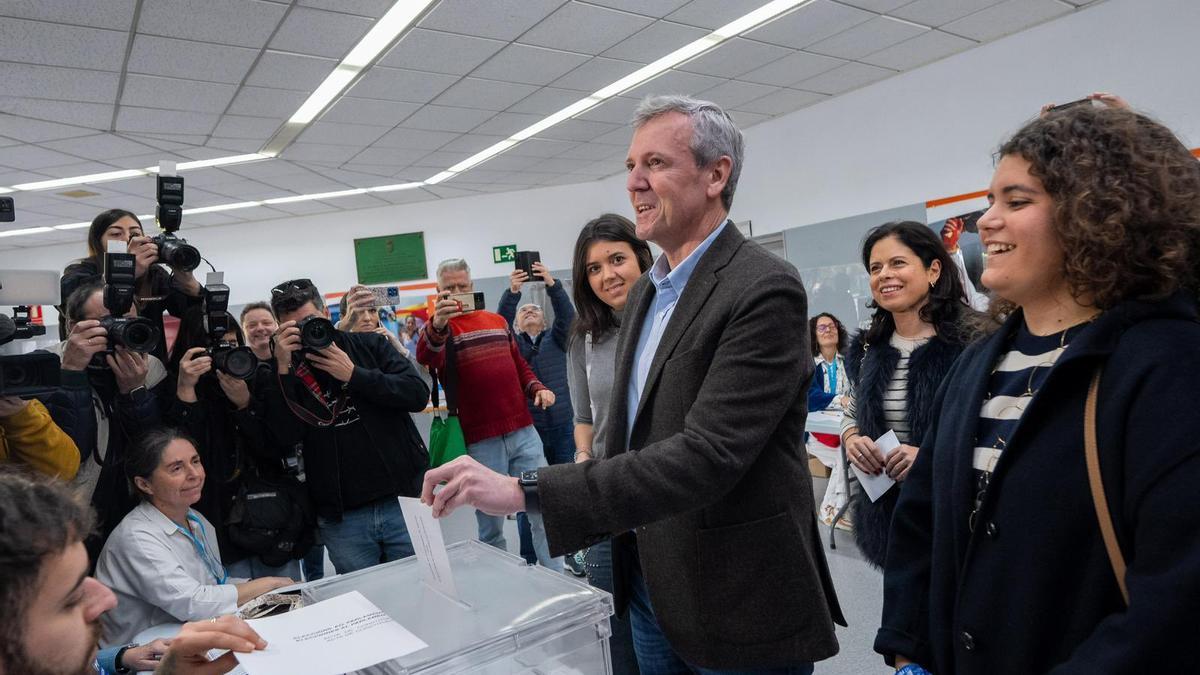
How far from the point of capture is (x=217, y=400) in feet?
7.75

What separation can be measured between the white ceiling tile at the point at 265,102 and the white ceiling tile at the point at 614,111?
2.24m

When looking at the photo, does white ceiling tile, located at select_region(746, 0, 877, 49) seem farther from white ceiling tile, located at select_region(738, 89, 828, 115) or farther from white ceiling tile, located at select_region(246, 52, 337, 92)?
white ceiling tile, located at select_region(246, 52, 337, 92)

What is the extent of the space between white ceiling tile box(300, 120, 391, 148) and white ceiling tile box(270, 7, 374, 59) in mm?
1376

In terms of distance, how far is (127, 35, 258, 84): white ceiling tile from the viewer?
3.83 m

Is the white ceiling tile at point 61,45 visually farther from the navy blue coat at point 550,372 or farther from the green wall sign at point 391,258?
the green wall sign at point 391,258

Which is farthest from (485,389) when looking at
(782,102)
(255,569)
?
(782,102)

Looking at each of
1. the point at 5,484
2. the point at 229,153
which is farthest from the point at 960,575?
the point at 229,153

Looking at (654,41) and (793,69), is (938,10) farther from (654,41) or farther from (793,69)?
(654,41)

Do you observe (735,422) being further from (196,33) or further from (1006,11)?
(1006,11)

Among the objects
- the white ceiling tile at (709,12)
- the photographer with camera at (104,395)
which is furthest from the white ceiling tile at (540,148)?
the photographer with camera at (104,395)

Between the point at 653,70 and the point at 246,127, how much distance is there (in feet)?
10.1

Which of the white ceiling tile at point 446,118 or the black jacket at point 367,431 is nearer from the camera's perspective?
the black jacket at point 367,431

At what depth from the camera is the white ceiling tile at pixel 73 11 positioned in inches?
130

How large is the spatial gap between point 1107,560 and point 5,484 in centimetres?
123
